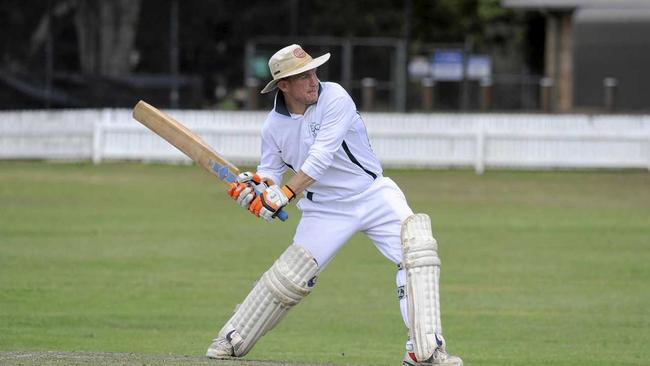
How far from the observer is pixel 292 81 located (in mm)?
8023

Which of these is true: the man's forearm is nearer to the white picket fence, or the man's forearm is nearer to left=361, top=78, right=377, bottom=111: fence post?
the white picket fence

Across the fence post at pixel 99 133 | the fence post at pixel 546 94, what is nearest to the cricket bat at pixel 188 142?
the fence post at pixel 99 133

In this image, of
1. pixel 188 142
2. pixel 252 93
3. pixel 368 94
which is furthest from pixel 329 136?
pixel 368 94

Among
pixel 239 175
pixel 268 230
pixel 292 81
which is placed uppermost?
pixel 292 81

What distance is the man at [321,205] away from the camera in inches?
310

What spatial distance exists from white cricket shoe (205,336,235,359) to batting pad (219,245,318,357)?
2 centimetres

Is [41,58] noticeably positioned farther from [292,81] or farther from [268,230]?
[292,81]

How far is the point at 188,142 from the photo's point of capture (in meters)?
8.32

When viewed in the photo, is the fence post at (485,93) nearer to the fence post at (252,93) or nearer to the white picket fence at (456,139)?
the fence post at (252,93)

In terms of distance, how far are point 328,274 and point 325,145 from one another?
6778 millimetres

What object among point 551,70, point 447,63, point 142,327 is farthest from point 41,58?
point 142,327

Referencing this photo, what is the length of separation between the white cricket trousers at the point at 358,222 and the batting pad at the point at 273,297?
0.09 meters

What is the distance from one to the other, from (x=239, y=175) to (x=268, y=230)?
10.1 meters

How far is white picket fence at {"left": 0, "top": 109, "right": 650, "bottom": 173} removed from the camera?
25562 millimetres
